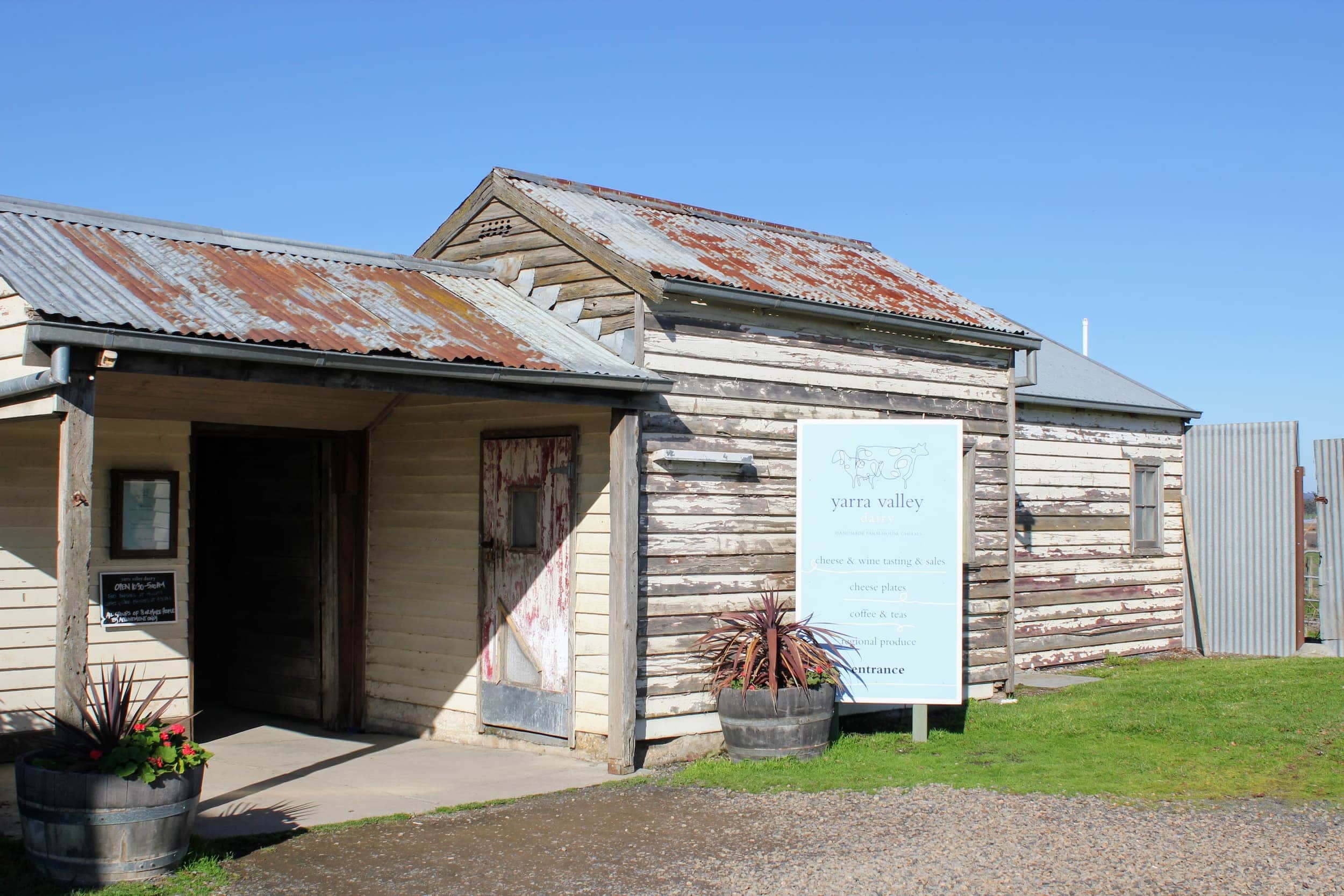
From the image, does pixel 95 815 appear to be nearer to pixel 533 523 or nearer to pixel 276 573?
pixel 533 523

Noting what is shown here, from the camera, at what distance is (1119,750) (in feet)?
29.5

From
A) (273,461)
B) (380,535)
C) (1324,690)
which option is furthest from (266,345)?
(1324,690)

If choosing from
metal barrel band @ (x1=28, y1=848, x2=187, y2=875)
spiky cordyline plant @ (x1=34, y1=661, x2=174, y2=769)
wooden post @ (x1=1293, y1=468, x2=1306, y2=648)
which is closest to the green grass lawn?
wooden post @ (x1=1293, y1=468, x2=1306, y2=648)

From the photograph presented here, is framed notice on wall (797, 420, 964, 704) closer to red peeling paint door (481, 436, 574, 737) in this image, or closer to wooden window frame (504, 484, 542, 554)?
red peeling paint door (481, 436, 574, 737)

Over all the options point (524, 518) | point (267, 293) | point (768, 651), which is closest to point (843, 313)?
point (768, 651)

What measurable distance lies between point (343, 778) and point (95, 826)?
2870 millimetres

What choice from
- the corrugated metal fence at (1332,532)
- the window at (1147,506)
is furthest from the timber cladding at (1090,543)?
the corrugated metal fence at (1332,532)

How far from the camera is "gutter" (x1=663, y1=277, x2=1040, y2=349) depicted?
29.3 feet

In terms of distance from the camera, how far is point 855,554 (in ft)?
30.6

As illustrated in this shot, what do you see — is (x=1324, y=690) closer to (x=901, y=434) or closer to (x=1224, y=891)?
(x=901, y=434)

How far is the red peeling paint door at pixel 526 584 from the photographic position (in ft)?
30.1

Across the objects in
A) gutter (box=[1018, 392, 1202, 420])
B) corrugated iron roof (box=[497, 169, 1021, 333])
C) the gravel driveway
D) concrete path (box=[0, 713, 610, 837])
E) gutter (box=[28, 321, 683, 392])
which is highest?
corrugated iron roof (box=[497, 169, 1021, 333])

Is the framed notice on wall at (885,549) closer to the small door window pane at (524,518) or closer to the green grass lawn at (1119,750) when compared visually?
the green grass lawn at (1119,750)

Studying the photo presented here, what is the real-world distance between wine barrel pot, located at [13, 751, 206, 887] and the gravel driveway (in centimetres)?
49
